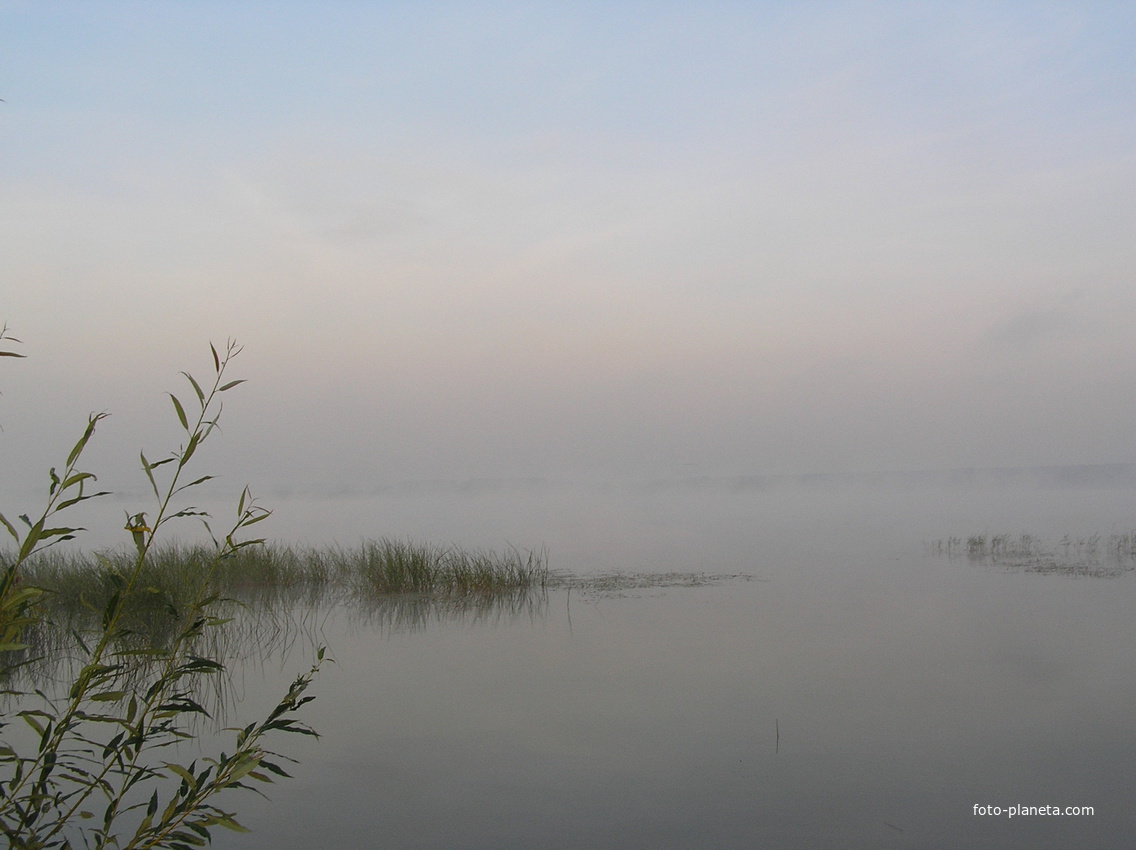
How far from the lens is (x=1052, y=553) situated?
11906 millimetres

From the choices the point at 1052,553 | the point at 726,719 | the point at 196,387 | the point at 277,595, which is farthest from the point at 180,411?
the point at 1052,553

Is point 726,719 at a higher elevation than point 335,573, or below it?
below

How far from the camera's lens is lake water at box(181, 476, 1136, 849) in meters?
3.65

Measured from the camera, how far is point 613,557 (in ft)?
43.8

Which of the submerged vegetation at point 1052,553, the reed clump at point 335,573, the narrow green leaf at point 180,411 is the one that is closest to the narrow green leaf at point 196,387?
the narrow green leaf at point 180,411

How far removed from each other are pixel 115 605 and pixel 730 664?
513 centimetres

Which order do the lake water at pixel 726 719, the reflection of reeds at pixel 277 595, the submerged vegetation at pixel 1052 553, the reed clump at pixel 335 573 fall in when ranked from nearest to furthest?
1. the lake water at pixel 726 719
2. the reflection of reeds at pixel 277 595
3. the reed clump at pixel 335 573
4. the submerged vegetation at pixel 1052 553

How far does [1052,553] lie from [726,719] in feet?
29.2

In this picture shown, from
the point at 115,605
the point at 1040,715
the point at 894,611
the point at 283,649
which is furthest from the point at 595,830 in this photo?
the point at 894,611

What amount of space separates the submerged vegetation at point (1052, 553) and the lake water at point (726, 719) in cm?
41

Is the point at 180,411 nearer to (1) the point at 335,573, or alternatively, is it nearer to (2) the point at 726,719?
(2) the point at 726,719

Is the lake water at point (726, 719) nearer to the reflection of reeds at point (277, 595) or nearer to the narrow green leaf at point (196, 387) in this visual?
the reflection of reeds at point (277, 595)

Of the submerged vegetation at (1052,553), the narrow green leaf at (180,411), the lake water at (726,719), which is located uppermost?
the narrow green leaf at (180,411)

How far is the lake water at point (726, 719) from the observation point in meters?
3.65
